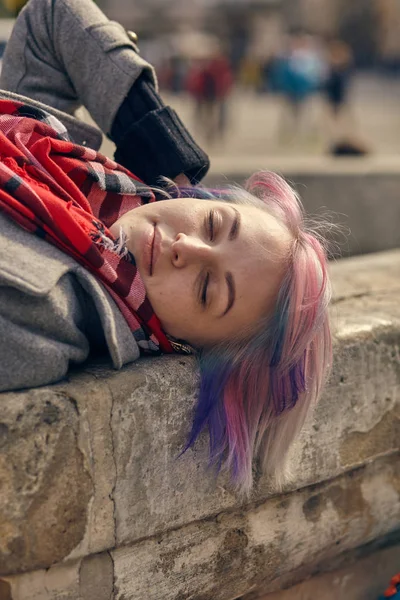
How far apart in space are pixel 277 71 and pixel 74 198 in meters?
20.5

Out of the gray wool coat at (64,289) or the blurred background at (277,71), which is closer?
the gray wool coat at (64,289)

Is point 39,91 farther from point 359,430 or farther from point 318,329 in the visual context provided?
point 359,430

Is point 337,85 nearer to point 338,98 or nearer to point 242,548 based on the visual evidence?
point 338,98

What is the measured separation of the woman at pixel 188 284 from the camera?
1.99 meters

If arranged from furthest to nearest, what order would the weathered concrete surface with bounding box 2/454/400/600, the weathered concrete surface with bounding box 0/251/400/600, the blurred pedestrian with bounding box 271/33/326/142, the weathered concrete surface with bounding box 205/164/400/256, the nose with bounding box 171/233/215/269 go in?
the blurred pedestrian with bounding box 271/33/326/142, the weathered concrete surface with bounding box 205/164/400/256, the nose with bounding box 171/233/215/269, the weathered concrete surface with bounding box 2/454/400/600, the weathered concrete surface with bounding box 0/251/400/600

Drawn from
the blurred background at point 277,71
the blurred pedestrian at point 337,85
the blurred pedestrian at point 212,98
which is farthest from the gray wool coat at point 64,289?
the blurred pedestrian at point 212,98

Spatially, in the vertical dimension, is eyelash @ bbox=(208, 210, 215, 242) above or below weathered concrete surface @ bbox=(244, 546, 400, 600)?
above

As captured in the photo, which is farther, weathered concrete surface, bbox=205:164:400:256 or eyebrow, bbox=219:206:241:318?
weathered concrete surface, bbox=205:164:400:256

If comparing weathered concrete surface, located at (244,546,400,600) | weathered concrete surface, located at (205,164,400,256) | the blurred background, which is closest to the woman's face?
weathered concrete surface, located at (244,546,400,600)

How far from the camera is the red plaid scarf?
1985mm

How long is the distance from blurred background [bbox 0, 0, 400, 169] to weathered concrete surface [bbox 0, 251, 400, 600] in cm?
315

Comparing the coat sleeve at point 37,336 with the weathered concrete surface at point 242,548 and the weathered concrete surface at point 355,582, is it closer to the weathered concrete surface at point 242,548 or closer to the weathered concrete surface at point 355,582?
the weathered concrete surface at point 242,548

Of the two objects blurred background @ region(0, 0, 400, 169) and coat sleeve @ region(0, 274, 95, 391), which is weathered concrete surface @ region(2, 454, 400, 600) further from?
blurred background @ region(0, 0, 400, 169)

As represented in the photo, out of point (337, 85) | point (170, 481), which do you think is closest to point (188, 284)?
point (170, 481)
